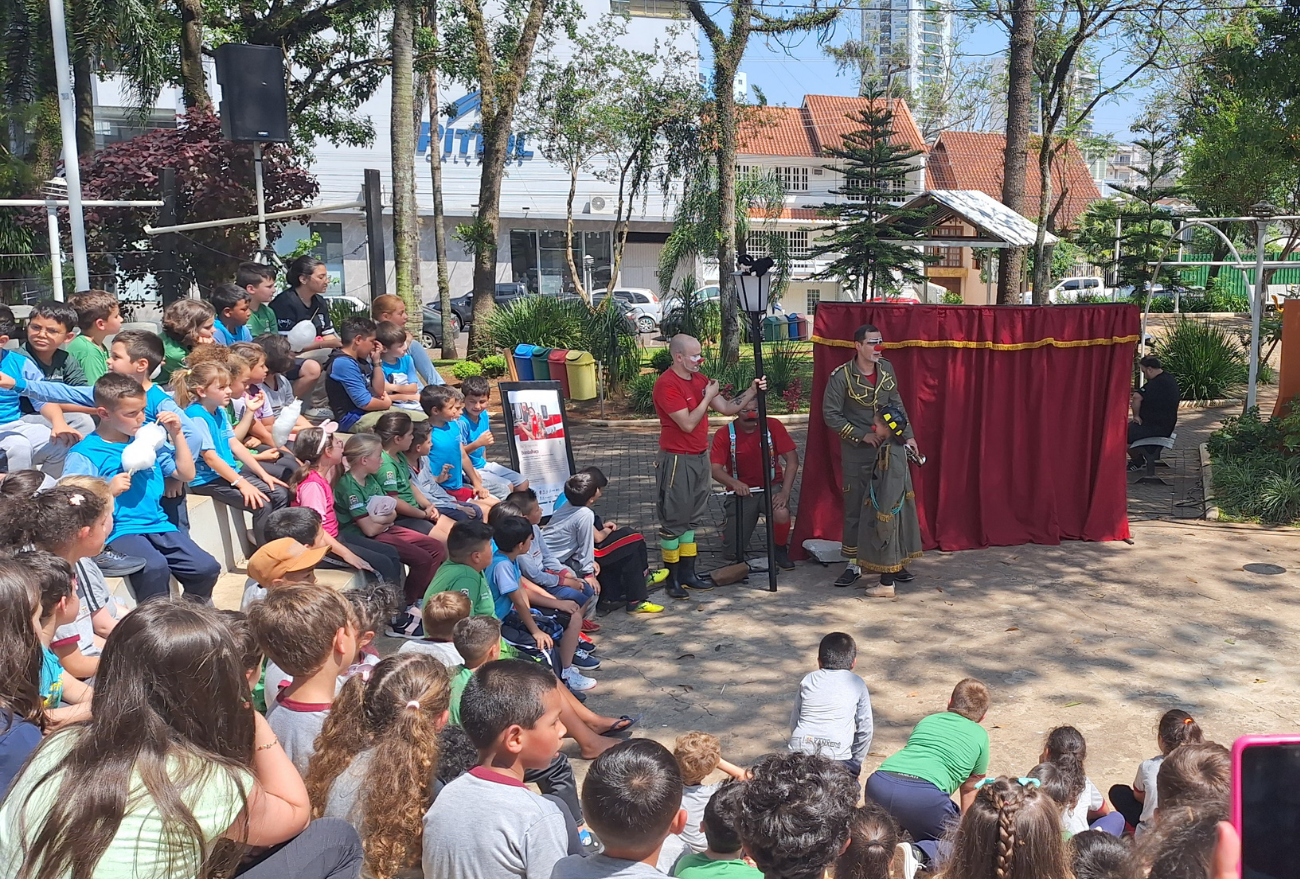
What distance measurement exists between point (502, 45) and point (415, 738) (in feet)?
78.6

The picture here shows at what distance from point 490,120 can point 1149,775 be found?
1693 cm

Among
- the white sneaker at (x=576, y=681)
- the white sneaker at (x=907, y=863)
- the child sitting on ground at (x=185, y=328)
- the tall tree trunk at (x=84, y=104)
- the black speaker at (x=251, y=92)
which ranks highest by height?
the tall tree trunk at (x=84, y=104)

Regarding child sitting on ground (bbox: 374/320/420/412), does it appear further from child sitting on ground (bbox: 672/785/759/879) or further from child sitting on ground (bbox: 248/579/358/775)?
child sitting on ground (bbox: 672/785/759/879)

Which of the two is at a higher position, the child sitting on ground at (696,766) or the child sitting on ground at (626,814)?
the child sitting on ground at (626,814)

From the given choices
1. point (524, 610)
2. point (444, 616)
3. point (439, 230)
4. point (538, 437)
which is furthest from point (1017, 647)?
point (439, 230)

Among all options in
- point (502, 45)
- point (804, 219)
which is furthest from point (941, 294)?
point (502, 45)

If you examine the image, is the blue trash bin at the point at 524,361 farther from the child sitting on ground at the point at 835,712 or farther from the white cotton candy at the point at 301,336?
the child sitting on ground at the point at 835,712

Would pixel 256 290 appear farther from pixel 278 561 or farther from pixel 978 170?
pixel 978 170

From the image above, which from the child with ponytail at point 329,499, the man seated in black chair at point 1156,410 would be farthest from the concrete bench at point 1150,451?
the child with ponytail at point 329,499

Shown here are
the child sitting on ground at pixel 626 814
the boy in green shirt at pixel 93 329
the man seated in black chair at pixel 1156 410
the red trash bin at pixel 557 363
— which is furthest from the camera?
the red trash bin at pixel 557 363

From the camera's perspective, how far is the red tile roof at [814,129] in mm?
46312

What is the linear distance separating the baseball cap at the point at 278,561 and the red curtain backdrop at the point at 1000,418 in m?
4.75

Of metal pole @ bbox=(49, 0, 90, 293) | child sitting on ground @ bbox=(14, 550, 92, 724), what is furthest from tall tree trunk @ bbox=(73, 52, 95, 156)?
child sitting on ground @ bbox=(14, 550, 92, 724)

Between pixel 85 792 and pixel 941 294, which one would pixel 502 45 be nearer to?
pixel 941 294
